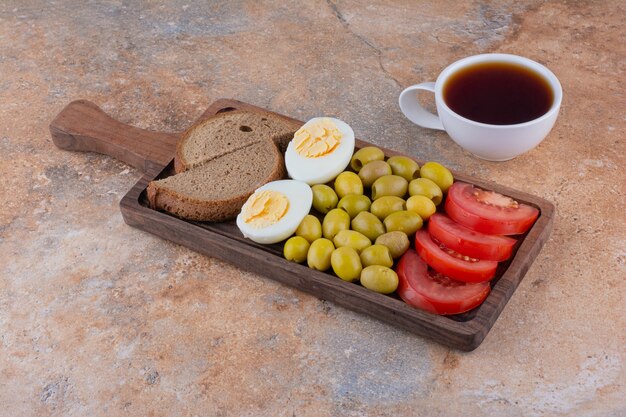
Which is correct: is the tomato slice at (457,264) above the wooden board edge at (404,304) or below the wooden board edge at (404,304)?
above

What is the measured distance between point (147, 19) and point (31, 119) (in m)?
0.67

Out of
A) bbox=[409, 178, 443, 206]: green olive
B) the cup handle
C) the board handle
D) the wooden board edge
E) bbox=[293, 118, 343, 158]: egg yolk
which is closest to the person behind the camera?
the wooden board edge

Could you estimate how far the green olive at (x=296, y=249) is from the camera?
191 cm

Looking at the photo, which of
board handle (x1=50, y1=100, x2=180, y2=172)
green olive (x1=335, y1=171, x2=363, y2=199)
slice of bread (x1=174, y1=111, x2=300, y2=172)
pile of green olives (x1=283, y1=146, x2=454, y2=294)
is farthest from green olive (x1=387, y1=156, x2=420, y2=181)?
board handle (x1=50, y1=100, x2=180, y2=172)

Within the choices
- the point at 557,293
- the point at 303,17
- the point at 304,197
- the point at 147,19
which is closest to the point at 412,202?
the point at 304,197

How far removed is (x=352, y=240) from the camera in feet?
6.22

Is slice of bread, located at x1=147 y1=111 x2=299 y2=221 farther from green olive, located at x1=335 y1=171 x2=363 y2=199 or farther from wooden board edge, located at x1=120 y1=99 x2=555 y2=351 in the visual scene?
green olive, located at x1=335 y1=171 x2=363 y2=199

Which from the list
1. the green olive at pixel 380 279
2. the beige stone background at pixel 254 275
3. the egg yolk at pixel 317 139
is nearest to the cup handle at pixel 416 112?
the beige stone background at pixel 254 275

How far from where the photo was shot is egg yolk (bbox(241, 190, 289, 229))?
6.41 ft

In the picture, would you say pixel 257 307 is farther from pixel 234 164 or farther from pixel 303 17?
pixel 303 17

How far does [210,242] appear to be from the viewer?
79.0 inches

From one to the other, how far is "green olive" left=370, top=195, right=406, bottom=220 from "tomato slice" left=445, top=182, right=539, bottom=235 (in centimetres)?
12

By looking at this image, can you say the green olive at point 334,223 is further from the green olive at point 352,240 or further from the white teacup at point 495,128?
the white teacup at point 495,128

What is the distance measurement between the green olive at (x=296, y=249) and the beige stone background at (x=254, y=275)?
0.35ft
